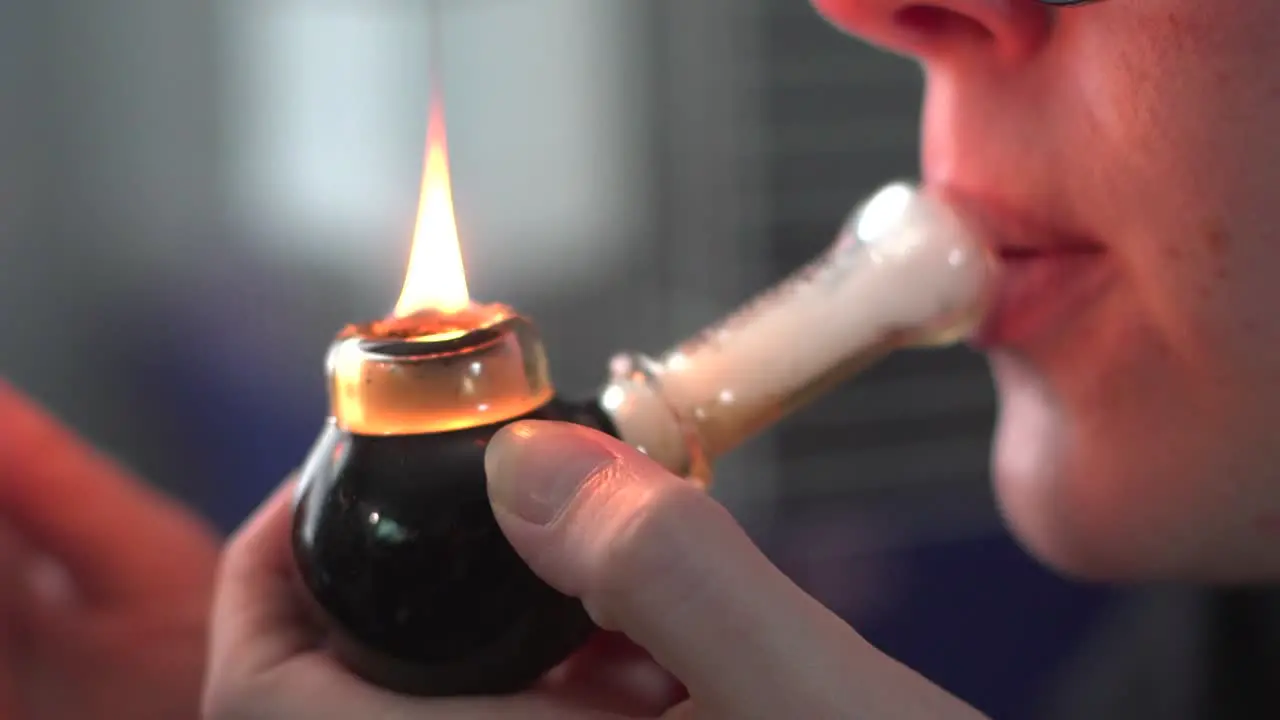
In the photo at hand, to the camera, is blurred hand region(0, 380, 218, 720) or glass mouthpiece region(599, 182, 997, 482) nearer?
glass mouthpiece region(599, 182, 997, 482)

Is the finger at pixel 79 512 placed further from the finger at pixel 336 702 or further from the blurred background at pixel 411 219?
the blurred background at pixel 411 219

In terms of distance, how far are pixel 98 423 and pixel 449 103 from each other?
0.53 m

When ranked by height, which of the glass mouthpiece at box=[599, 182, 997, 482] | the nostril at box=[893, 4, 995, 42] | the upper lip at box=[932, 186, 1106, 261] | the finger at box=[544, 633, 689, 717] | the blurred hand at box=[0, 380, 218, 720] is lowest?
the blurred hand at box=[0, 380, 218, 720]

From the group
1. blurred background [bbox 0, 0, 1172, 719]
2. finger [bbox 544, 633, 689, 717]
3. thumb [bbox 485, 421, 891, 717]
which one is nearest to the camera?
thumb [bbox 485, 421, 891, 717]

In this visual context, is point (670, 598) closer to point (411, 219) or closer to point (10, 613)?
point (10, 613)

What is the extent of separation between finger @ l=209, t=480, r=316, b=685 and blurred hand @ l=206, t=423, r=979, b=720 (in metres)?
0.06

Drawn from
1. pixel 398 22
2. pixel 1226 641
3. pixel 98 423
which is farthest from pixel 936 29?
pixel 98 423

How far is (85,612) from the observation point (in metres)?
0.69

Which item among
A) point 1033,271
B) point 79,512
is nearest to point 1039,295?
point 1033,271

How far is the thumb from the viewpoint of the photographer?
0.31 metres

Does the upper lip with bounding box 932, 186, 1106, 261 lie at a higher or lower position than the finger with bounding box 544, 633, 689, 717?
higher

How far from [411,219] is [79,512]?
681 mm

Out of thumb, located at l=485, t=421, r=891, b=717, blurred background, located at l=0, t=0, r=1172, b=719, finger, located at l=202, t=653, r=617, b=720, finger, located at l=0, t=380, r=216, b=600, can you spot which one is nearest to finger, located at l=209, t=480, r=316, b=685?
finger, located at l=202, t=653, r=617, b=720

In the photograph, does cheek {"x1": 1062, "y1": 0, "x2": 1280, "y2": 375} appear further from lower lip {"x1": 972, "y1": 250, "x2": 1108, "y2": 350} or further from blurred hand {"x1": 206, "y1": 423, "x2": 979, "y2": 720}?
blurred hand {"x1": 206, "y1": 423, "x2": 979, "y2": 720}
